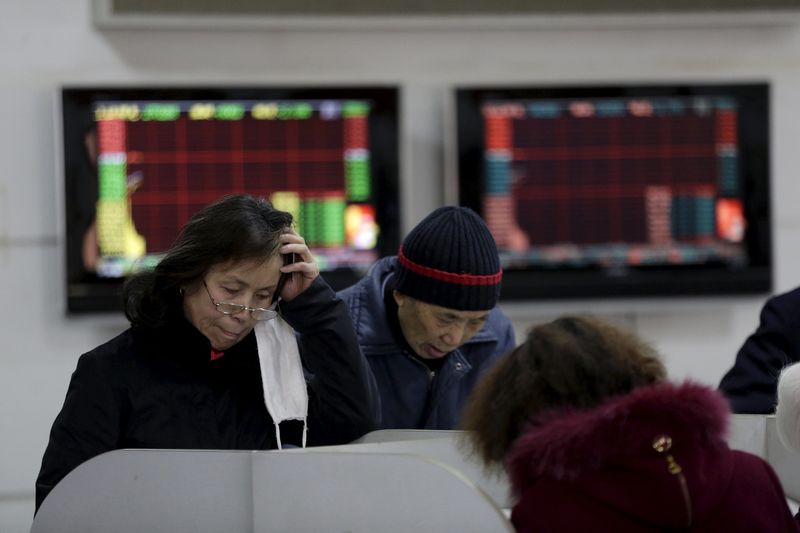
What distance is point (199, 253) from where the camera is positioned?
2.07 m

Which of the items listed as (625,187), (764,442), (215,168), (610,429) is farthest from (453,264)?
(625,187)

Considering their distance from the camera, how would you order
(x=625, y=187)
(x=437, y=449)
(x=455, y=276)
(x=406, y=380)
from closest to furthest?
(x=437, y=449) → (x=455, y=276) → (x=406, y=380) → (x=625, y=187)

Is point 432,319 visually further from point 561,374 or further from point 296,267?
point 561,374

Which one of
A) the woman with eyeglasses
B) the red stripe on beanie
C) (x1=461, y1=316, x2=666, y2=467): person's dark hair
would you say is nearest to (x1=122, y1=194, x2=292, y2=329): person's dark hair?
the woman with eyeglasses

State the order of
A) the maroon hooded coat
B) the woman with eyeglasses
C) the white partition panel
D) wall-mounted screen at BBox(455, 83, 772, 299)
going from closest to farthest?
the maroon hooded coat → the white partition panel → the woman with eyeglasses → wall-mounted screen at BBox(455, 83, 772, 299)

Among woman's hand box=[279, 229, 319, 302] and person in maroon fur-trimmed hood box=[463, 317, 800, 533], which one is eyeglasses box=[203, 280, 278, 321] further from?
person in maroon fur-trimmed hood box=[463, 317, 800, 533]

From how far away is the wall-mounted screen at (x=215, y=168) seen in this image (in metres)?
4.00

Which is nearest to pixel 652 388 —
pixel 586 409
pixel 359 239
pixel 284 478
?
pixel 586 409

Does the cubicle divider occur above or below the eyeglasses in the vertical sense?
below

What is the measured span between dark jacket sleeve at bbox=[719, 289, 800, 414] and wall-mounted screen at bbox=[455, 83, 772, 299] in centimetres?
162

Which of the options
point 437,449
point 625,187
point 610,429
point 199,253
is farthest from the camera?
point 625,187

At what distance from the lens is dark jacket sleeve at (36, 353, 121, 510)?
1.95 meters

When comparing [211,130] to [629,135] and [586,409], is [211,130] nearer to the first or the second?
[629,135]

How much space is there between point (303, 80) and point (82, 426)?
2.35m
